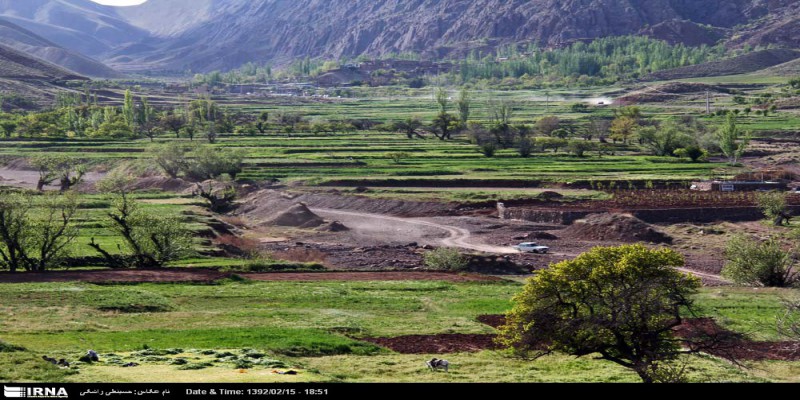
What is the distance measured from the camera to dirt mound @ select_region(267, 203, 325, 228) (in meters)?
81.8

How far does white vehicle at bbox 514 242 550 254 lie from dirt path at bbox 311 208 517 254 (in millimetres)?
627

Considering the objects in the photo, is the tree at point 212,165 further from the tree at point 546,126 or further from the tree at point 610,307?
the tree at point 610,307

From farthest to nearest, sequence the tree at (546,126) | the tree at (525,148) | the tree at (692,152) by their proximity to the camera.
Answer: the tree at (546,126) → the tree at (525,148) → the tree at (692,152)

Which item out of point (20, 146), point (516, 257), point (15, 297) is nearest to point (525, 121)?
point (20, 146)

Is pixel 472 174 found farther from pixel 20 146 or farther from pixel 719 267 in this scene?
pixel 20 146

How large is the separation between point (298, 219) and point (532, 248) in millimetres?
23874

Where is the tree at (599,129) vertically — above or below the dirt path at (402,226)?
above

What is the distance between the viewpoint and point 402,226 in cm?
8100

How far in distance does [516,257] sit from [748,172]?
4951 cm

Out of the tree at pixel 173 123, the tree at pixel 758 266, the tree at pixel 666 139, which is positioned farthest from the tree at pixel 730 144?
the tree at pixel 173 123

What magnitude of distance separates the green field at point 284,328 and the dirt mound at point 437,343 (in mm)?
966

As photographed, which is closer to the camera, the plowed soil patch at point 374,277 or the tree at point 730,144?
the plowed soil patch at point 374,277
